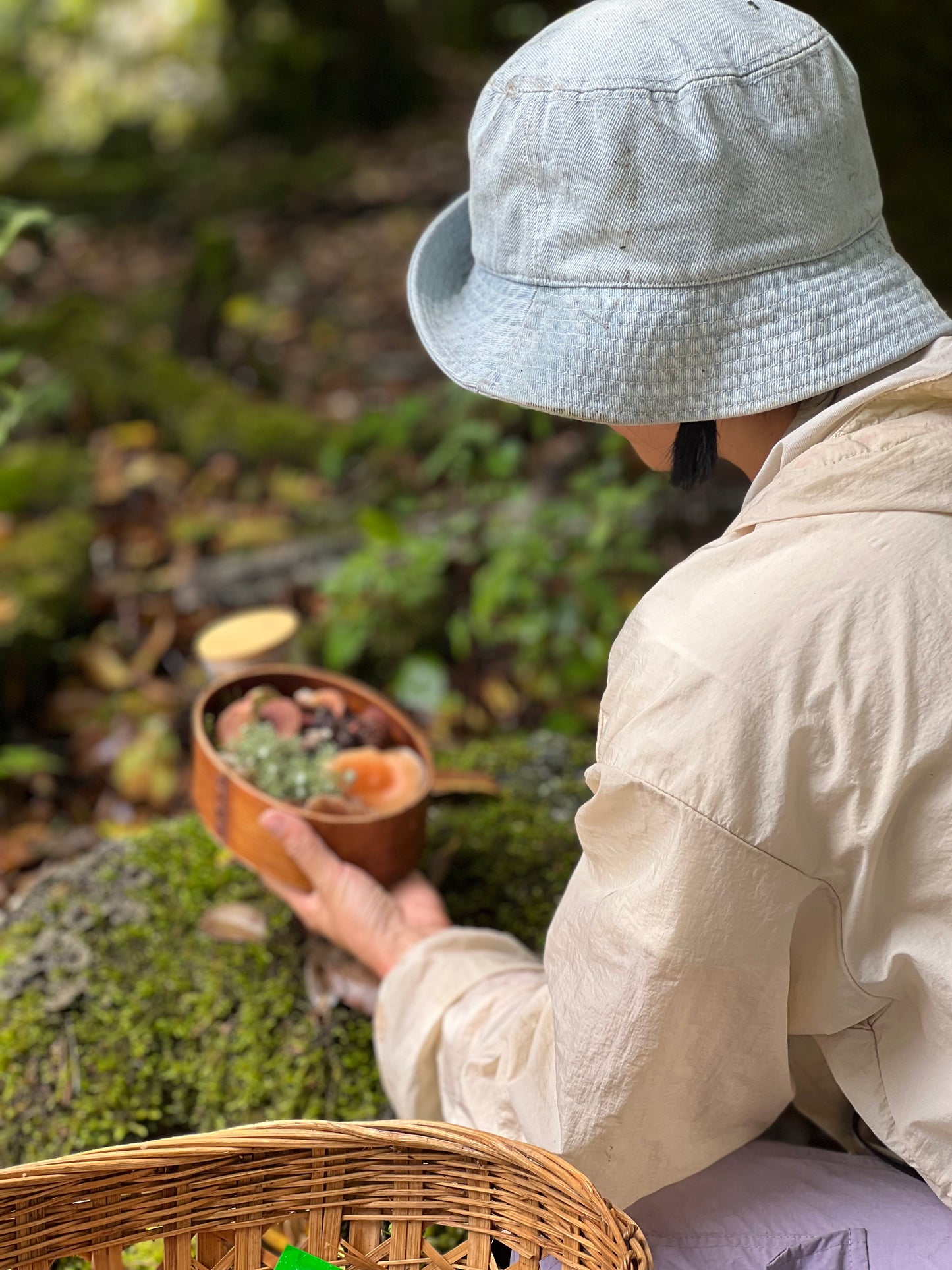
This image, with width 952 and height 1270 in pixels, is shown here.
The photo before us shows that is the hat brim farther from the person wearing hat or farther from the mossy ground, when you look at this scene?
the mossy ground

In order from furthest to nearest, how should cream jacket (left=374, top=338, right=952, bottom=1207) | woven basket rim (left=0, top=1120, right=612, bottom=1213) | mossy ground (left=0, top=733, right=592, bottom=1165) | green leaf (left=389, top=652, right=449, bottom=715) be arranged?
green leaf (left=389, top=652, right=449, bottom=715)
mossy ground (left=0, top=733, right=592, bottom=1165)
woven basket rim (left=0, top=1120, right=612, bottom=1213)
cream jacket (left=374, top=338, right=952, bottom=1207)

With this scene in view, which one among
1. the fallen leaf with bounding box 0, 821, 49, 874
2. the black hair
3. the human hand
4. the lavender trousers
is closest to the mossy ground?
the human hand

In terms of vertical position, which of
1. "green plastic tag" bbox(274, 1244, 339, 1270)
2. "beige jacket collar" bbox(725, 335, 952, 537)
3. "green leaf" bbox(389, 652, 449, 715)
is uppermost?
"beige jacket collar" bbox(725, 335, 952, 537)

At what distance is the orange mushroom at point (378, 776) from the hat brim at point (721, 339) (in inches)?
36.2

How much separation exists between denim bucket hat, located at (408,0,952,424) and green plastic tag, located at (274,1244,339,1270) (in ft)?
3.26

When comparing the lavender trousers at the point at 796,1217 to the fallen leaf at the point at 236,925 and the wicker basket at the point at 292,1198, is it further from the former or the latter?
the fallen leaf at the point at 236,925

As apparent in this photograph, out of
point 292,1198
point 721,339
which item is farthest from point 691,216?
point 292,1198

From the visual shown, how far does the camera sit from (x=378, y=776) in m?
1.98

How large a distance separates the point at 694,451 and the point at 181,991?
55.4 inches

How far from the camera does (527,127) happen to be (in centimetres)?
116

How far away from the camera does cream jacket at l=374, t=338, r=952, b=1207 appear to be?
3.51ft

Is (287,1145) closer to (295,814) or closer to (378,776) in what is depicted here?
(295,814)

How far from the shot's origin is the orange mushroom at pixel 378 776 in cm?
195

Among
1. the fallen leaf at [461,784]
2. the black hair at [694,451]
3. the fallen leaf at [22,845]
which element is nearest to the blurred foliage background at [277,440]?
the fallen leaf at [22,845]
